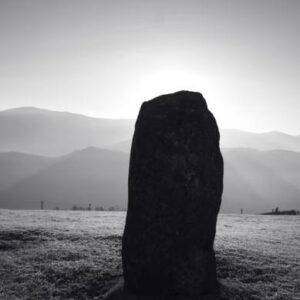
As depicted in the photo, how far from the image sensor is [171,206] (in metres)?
7.44

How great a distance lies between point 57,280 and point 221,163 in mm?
5643

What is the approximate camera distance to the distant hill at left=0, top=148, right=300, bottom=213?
11550 cm

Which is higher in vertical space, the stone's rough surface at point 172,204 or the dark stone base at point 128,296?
the stone's rough surface at point 172,204

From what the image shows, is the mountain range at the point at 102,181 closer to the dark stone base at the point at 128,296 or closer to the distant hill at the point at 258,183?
the distant hill at the point at 258,183

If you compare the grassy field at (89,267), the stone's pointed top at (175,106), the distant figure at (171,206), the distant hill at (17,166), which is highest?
the distant hill at (17,166)

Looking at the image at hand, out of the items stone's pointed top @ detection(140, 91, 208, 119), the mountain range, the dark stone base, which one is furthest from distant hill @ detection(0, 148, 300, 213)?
stone's pointed top @ detection(140, 91, 208, 119)

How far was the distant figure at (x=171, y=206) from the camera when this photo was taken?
7441 millimetres

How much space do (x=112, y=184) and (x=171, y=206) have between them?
130 m

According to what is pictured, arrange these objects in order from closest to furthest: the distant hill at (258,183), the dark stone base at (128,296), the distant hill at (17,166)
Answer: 1. the dark stone base at (128,296)
2. the distant hill at (258,183)
3. the distant hill at (17,166)

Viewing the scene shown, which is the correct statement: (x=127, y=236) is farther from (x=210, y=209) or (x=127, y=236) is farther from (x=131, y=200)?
(x=210, y=209)

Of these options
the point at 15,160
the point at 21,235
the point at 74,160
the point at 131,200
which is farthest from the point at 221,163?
the point at 15,160

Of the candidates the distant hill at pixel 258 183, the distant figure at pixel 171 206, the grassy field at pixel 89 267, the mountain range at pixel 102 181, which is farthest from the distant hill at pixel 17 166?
the distant figure at pixel 171 206

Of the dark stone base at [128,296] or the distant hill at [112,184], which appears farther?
the distant hill at [112,184]

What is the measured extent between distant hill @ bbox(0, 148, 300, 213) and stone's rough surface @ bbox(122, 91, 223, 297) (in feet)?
316
